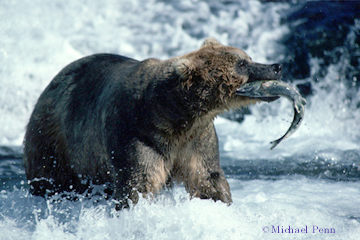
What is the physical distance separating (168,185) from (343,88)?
5.60m

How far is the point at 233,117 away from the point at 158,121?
17.5 ft

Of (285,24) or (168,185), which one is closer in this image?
(168,185)

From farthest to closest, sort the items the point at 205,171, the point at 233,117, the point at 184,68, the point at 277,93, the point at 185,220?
the point at 233,117, the point at 205,171, the point at 185,220, the point at 184,68, the point at 277,93

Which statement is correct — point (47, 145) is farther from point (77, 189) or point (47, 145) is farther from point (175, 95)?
point (175, 95)

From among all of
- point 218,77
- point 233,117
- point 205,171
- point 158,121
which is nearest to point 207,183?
point 205,171

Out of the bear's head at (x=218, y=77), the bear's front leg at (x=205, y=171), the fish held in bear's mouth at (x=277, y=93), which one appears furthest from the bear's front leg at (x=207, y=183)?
the fish held in bear's mouth at (x=277, y=93)

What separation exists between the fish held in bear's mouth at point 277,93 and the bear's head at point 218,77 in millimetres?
73

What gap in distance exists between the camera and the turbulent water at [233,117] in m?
3.47

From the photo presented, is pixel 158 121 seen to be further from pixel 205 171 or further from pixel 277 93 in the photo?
pixel 277 93

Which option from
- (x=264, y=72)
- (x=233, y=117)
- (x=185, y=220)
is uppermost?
(x=264, y=72)

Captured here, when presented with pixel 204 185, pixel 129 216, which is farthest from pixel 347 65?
pixel 129 216

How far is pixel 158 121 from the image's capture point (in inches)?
129

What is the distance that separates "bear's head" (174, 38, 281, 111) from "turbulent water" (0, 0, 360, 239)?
14.5 inches

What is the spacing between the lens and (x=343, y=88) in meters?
8.34
